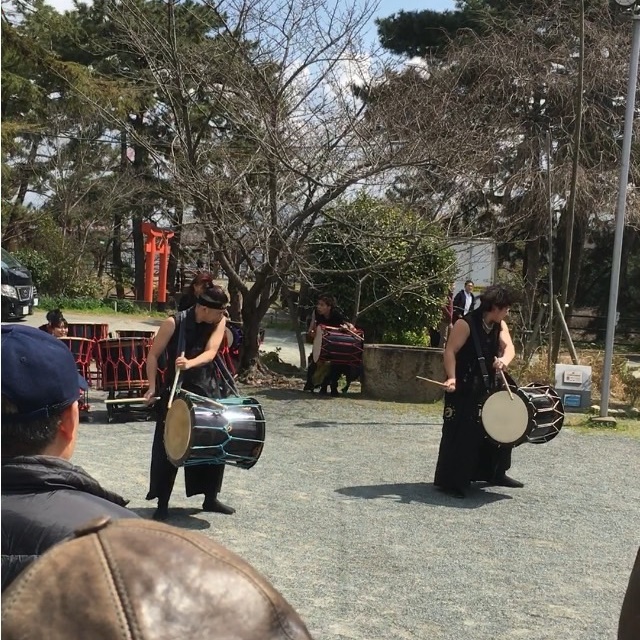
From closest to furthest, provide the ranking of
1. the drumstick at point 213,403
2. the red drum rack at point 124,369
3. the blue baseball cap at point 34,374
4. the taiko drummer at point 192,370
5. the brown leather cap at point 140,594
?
1. the brown leather cap at point 140,594
2. the blue baseball cap at point 34,374
3. the drumstick at point 213,403
4. the taiko drummer at point 192,370
5. the red drum rack at point 124,369

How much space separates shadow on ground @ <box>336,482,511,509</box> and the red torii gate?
782 inches

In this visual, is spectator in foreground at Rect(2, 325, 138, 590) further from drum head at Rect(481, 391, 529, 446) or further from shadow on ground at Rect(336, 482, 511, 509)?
drum head at Rect(481, 391, 529, 446)

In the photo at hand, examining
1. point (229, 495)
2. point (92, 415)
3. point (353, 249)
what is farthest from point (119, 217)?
point (229, 495)

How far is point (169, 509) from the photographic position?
6164 mm

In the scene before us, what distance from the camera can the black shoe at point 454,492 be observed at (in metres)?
6.77

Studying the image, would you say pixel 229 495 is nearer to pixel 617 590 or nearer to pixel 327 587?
pixel 327 587

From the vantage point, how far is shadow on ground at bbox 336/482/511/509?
661 cm

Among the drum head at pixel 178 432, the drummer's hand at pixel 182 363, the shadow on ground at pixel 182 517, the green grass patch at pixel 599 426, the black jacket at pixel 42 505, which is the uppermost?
the drummer's hand at pixel 182 363

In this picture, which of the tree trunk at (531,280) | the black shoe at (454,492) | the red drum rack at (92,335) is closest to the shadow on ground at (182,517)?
the black shoe at (454,492)

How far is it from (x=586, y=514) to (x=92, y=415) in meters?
5.71

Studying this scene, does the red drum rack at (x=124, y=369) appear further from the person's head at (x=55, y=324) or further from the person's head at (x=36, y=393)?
the person's head at (x=36, y=393)

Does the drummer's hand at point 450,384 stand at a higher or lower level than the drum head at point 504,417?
higher

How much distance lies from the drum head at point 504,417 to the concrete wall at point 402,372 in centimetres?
501

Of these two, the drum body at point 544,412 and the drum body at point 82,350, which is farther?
the drum body at point 82,350
